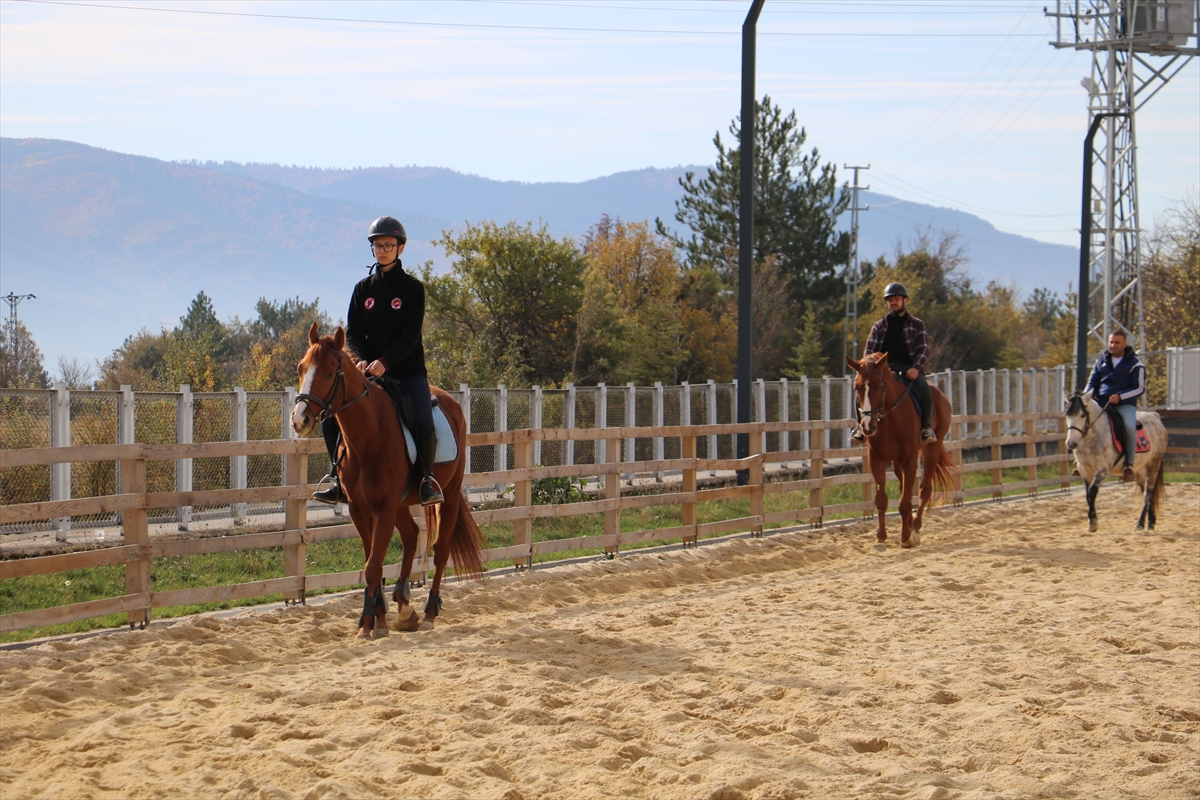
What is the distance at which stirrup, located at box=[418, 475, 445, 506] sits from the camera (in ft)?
25.9

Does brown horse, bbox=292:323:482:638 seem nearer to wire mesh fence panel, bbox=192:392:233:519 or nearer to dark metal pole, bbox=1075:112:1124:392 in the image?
wire mesh fence panel, bbox=192:392:233:519

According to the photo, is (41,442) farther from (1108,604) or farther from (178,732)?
(1108,604)

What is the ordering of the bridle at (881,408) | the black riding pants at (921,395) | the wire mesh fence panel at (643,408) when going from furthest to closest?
the wire mesh fence panel at (643,408)
the black riding pants at (921,395)
the bridle at (881,408)

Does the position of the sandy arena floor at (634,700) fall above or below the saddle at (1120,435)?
below

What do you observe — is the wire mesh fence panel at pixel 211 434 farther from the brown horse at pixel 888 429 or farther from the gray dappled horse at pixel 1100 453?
the gray dappled horse at pixel 1100 453

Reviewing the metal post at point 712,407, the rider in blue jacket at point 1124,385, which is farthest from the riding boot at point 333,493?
the metal post at point 712,407

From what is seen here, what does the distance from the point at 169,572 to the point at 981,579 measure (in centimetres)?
782

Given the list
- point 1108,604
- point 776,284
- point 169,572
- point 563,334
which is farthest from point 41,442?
point 776,284

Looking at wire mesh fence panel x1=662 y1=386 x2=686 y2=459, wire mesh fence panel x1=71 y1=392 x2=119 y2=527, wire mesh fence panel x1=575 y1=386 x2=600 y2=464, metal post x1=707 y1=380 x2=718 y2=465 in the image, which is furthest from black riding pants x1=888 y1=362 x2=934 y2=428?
metal post x1=707 y1=380 x2=718 y2=465

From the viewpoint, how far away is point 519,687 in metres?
6.34

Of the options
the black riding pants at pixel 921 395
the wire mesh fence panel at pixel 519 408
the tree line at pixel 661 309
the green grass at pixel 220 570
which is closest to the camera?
the green grass at pixel 220 570

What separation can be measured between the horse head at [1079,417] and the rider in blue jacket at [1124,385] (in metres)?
0.22

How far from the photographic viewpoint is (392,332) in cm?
787

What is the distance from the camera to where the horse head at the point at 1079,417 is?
1495cm
